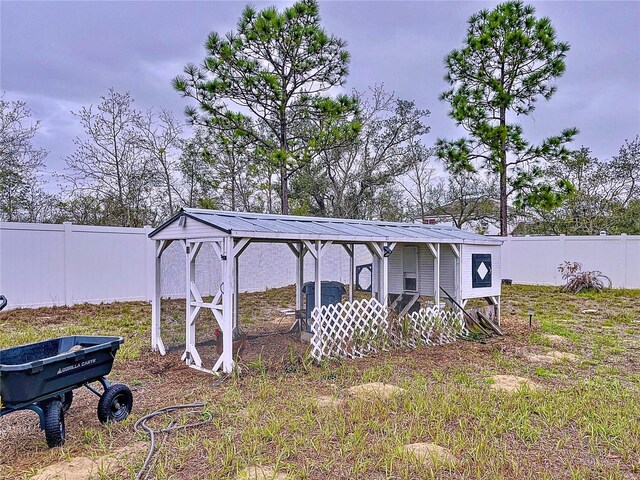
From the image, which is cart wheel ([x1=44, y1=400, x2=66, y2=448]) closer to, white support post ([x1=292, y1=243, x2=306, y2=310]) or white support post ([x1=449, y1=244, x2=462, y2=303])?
white support post ([x1=292, y1=243, x2=306, y2=310])

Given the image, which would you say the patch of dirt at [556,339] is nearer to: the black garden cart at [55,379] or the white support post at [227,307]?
the white support post at [227,307]

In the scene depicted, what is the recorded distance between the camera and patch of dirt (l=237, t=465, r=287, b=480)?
99.0 inches

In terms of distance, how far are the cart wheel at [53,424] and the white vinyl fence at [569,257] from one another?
11254mm

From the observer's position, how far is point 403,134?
576 inches

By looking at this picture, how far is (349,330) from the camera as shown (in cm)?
559

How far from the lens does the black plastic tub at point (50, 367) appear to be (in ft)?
9.00

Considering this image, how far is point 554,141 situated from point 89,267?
1349 centimetres

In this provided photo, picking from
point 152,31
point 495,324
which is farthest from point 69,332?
point 495,324

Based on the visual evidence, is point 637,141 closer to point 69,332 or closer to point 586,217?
point 586,217

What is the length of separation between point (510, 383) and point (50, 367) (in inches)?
158

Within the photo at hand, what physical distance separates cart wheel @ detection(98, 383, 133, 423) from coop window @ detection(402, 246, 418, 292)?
4.82 meters

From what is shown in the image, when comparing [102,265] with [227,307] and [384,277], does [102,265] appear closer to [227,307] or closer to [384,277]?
[227,307]

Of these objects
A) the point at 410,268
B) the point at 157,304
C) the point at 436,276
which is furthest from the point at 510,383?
the point at 157,304

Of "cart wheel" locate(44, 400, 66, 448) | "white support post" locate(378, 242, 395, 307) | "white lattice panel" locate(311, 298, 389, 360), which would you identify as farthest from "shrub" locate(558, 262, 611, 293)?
"cart wheel" locate(44, 400, 66, 448)
